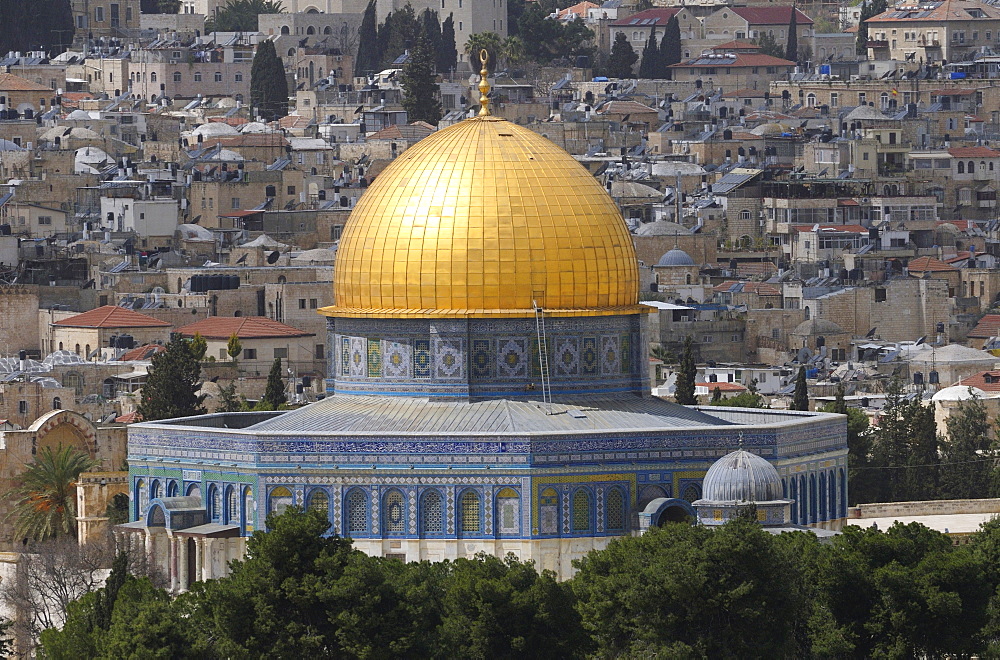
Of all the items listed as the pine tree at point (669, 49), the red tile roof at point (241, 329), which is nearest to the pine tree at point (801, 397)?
the red tile roof at point (241, 329)

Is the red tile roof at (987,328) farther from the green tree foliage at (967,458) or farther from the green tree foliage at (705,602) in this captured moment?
the green tree foliage at (705,602)

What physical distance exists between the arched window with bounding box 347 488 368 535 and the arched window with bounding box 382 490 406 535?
0.25 m

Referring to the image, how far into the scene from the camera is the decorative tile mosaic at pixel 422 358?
53969 millimetres

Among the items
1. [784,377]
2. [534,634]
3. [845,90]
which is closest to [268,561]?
[534,634]

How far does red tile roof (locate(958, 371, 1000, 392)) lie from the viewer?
82.4 meters

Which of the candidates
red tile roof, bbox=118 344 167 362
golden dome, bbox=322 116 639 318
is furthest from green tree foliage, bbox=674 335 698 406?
red tile roof, bbox=118 344 167 362

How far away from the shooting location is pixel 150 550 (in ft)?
177

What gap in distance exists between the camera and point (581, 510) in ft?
171

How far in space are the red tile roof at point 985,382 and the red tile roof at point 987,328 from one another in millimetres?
12996

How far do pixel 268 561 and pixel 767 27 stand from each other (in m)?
122

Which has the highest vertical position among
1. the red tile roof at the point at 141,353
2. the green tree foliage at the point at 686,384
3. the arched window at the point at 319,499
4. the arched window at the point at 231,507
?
the arched window at the point at 319,499

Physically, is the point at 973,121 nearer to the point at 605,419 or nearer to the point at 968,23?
the point at 968,23

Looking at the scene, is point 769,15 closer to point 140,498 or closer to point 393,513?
point 140,498

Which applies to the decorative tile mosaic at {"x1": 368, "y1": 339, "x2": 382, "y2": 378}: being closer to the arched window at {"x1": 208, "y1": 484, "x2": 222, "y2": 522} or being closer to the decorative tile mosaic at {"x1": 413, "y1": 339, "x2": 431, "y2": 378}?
the decorative tile mosaic at {"x1": 413, "y1": 339, "x2": 431, "y2": 378}
